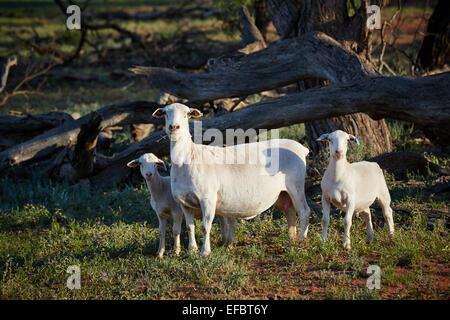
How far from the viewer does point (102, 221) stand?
807 cm

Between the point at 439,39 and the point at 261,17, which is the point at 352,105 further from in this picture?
the point at 261,17

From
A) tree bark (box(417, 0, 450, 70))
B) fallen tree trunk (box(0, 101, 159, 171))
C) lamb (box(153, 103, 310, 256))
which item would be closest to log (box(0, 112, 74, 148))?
fallen tree trunk (box(0, 101, 159, 171))

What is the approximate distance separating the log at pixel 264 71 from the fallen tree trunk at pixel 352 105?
466 mm

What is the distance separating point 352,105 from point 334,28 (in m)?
2.55

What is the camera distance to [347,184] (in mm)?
6078

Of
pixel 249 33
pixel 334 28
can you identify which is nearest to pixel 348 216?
pixel 334 28

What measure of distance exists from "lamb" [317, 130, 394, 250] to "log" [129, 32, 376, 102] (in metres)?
2.37

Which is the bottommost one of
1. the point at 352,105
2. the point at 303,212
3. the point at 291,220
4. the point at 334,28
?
the point at 291,220

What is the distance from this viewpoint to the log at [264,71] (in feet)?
27.8

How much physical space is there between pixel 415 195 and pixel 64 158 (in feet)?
21.3

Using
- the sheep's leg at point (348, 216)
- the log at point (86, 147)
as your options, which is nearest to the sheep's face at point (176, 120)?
the sheep's leg at point (348, 216)

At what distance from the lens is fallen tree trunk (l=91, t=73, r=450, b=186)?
6827mm

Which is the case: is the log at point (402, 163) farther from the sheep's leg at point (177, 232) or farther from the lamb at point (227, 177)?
the sheep's leg at point (177, 232)
